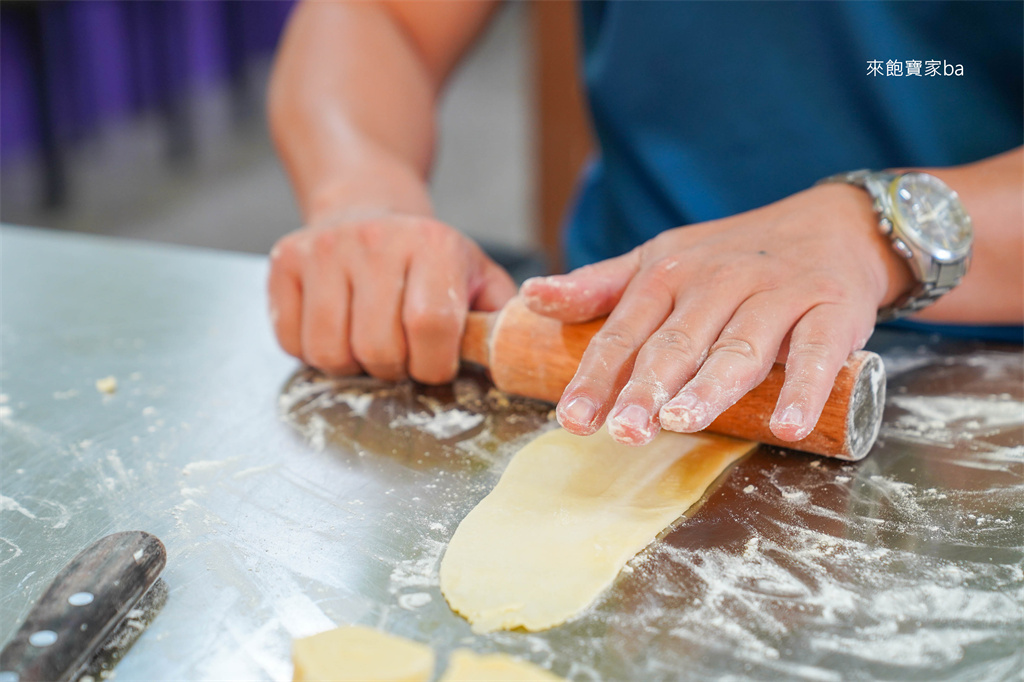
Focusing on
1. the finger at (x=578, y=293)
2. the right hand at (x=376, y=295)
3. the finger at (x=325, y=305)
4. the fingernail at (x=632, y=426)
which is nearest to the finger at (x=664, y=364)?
the fingernail at (x=632, y=426)

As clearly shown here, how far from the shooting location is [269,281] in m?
1.11

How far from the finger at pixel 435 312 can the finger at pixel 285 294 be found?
160 millimetres

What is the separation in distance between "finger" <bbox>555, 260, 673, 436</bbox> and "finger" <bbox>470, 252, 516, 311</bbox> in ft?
0.88

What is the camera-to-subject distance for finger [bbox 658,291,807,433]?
0.72m

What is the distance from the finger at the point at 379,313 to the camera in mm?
1032

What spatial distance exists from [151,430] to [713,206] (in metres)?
0.92

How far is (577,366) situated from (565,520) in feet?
0.71

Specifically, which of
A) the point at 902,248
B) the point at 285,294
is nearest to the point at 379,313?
the point at 285,294

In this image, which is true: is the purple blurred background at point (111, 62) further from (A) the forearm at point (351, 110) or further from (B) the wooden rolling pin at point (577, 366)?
(B) the wooden rolling pin at point (577, 366)

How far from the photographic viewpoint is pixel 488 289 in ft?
3.71

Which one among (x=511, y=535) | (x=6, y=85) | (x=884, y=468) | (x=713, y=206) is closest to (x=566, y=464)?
(x=511, y=535)

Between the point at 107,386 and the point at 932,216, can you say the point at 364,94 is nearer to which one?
the point at 107,386

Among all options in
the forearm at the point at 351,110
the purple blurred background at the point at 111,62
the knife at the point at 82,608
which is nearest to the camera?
the knife at the point at 82,608

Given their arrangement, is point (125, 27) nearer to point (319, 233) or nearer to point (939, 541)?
point (319, 233)
